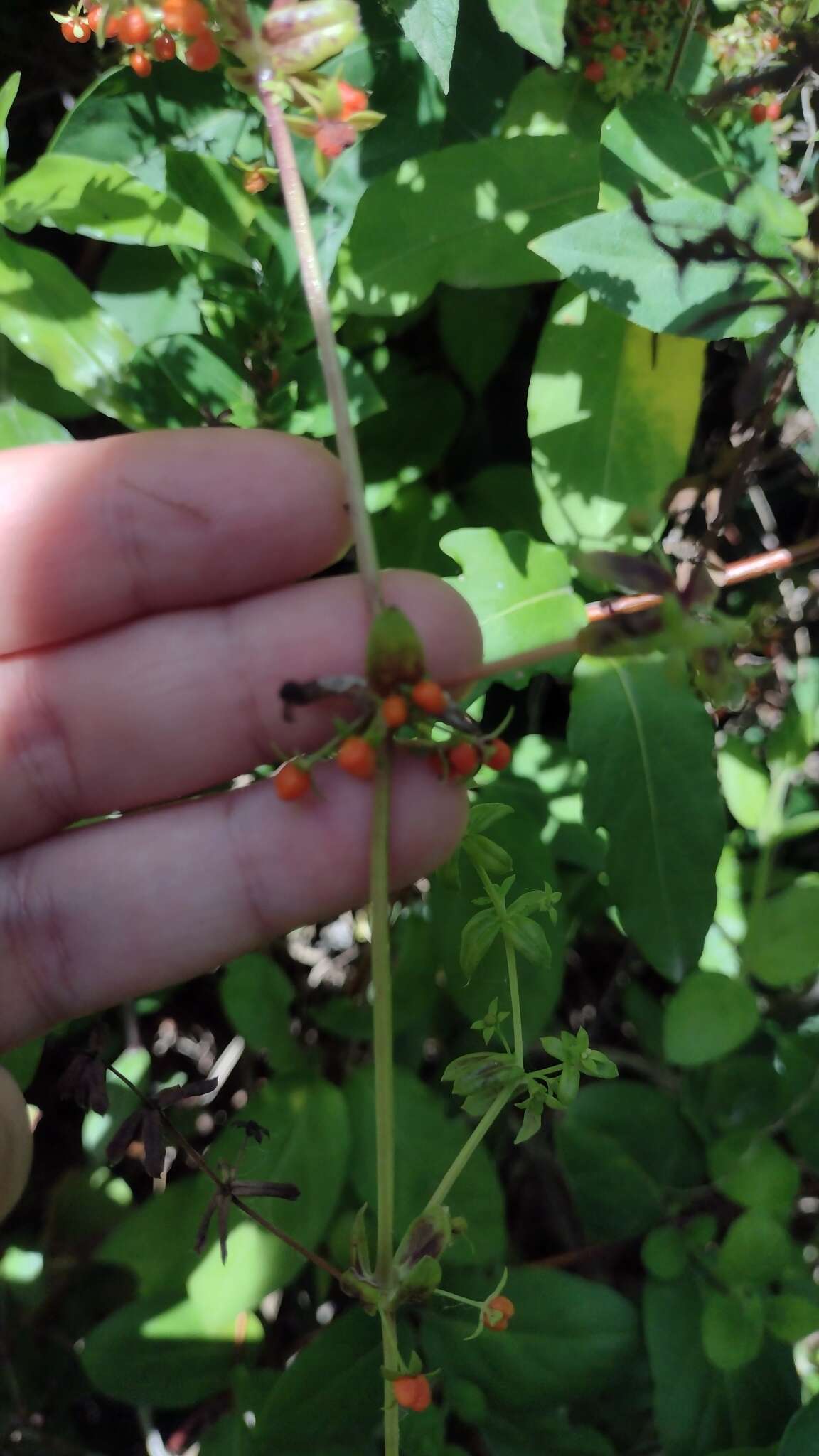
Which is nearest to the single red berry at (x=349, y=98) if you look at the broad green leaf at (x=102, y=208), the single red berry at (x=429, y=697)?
the broad green leaf at (x=102, y=208)

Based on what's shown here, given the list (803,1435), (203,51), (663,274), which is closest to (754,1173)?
(803,1435)

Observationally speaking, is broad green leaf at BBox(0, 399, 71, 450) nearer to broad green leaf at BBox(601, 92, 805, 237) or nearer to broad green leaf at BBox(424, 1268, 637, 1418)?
broad green leaf at BBox(601, 92, 805, 237)

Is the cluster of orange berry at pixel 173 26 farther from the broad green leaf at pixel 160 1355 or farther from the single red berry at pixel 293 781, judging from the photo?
the broad green leaf at pixel 160 1355

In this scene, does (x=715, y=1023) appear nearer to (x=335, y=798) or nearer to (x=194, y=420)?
(x=335, y=798)

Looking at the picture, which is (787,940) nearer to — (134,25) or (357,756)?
(357,756)

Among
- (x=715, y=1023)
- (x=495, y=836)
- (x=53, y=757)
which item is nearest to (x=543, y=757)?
(x=495, y=836)

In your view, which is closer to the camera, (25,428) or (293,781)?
(293,781)
